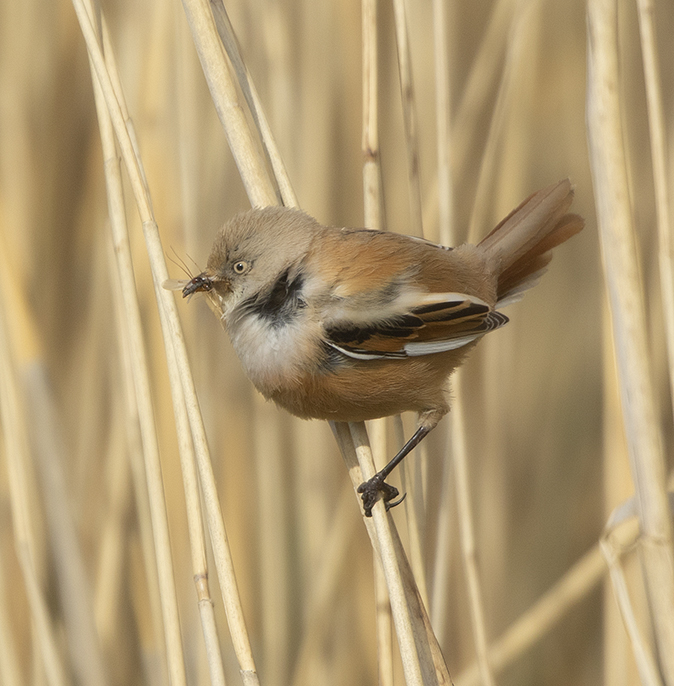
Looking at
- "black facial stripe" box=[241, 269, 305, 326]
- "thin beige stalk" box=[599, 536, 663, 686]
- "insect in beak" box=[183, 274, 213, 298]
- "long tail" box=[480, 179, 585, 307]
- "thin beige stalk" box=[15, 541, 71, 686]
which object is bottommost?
"thin beige stalk" box=[599, 536, 663, 686]

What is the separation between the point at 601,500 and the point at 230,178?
162 cm

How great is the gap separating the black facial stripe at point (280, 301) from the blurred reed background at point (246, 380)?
0.32 meters

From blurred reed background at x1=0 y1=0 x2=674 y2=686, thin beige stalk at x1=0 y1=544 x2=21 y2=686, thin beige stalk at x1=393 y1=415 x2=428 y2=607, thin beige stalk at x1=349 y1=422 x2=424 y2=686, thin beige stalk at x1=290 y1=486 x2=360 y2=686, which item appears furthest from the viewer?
thin beige stalk at x1=290 y1=486 x2=360 y2=686

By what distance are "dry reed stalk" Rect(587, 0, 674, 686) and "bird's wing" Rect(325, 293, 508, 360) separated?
283mm

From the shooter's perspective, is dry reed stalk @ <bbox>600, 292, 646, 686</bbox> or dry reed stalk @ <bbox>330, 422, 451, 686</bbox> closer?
dry reed stalk @ <bbox>330, 422, 451, 686</bbox>

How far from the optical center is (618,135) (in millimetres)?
1230

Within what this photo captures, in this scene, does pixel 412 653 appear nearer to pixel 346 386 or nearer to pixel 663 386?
pixel 346 386

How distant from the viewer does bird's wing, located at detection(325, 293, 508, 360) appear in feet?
4.49

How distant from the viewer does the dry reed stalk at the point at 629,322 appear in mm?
1201

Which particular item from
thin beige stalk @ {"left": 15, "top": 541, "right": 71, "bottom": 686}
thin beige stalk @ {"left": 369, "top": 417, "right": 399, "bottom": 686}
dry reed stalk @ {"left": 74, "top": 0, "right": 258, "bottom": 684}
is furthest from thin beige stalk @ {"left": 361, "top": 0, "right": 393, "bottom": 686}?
thin beige stalk @ {"left": 15, "top": 541, "right": 71, "bottom": 686}

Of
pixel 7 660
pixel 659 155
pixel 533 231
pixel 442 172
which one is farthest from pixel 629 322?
pixel 7 660

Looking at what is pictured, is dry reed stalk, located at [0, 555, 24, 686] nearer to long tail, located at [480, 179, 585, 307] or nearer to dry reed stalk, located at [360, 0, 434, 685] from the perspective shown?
dry reed stalk, located at [360, 0, 434, 685]

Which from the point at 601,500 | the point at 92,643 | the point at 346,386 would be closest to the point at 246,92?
the point at 346,386

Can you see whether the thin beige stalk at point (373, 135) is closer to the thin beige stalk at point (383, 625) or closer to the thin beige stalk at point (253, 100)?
the thin beige stalk at point (383, 625)
